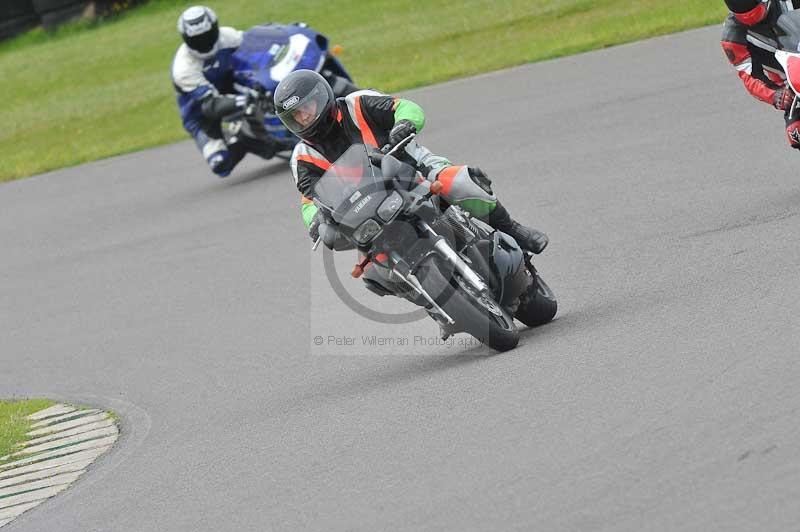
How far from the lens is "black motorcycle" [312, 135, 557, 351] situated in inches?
302

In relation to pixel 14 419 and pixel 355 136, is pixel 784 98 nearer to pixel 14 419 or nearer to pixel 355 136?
pixel 355 136

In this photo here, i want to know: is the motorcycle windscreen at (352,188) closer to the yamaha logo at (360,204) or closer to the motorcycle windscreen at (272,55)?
the yamaha logo at (360,204)

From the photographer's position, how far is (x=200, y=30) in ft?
53.1

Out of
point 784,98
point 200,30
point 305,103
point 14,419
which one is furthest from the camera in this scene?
point 200,30

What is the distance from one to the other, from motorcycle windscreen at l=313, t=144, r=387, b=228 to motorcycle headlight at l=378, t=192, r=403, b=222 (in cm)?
4

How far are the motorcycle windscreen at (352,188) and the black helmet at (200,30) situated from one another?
28.8ft

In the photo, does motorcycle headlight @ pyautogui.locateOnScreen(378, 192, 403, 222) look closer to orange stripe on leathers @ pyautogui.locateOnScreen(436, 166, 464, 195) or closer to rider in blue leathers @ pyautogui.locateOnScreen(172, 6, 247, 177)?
orange stripe on leathers @ pyautogui.locateOnScreen(436, 166, 464, 195)

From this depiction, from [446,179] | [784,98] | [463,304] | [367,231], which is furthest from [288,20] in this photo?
[463,304]


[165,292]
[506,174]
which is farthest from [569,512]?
[506,174]

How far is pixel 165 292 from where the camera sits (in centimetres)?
1227

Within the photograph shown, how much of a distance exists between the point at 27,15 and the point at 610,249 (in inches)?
1326

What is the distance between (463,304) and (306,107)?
1.39 meters

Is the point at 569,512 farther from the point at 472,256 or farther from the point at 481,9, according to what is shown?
the point at 481,9

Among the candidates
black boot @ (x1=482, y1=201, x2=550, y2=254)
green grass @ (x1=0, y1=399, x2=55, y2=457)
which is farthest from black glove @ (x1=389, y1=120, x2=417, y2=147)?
green grass @ (x1=0, y1=399, x2=55, y2=457)
